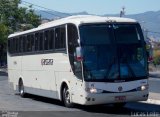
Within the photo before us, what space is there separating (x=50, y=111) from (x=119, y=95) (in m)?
2.48

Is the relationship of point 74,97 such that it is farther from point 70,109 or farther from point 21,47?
point 21,47

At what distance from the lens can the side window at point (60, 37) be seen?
19.0m

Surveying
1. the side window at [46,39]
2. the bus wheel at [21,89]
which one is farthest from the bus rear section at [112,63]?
the bus wheel at [21,89]

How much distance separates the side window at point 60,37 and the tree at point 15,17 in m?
59.7

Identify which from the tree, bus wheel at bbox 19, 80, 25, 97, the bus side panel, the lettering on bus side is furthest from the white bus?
the tree

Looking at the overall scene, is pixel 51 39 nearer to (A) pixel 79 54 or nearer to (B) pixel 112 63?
(A) pixel 79 54

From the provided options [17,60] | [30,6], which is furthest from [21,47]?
[30,6]

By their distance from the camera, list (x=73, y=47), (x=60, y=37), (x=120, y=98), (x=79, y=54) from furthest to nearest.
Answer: (x=60, y=37) < (x=73, y=47) < (x=120, y=98) < (x=79, y=54)

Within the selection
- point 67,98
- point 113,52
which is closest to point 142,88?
point 113,52

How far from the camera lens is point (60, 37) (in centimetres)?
1936

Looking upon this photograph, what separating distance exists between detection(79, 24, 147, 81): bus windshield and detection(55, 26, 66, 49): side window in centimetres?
158

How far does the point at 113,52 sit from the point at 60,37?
2.75 m

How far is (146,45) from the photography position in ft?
59.1

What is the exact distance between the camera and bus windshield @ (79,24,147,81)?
56.1 ft
